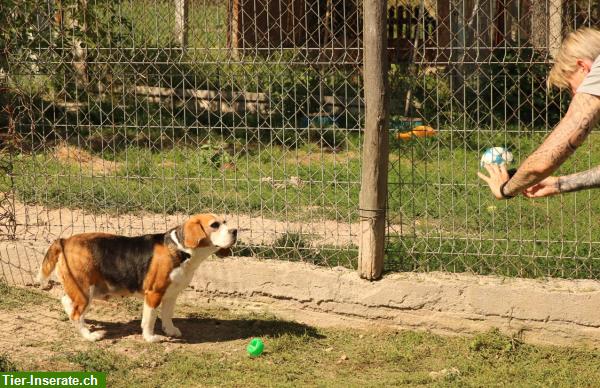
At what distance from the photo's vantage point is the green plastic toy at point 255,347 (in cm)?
611

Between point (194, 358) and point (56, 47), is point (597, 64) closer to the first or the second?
point (194, 358)

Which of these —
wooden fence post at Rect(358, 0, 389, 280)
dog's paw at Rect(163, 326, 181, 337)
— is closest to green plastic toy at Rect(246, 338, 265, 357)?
dog's paw at Rect(163, 326, 181, 337)

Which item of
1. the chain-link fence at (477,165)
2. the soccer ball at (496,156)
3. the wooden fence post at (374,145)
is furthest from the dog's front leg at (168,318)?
the soccer ball at (496,156)

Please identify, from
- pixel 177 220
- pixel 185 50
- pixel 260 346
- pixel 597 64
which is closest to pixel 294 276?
pixel 260 346

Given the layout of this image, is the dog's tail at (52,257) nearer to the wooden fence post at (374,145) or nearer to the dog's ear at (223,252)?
the dog's ear at (223,252)

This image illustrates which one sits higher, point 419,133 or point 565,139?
point 565,139

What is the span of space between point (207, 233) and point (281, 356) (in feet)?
2.97

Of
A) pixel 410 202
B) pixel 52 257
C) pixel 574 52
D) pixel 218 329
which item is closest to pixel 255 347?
pixel 218 329

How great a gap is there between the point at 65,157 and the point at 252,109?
1769mm

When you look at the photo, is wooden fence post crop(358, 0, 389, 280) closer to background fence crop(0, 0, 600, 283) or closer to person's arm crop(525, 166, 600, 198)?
background fence crop(0, 0, 600, 283)

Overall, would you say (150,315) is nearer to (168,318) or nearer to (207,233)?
(168,318)

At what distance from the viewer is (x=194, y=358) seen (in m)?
6.09

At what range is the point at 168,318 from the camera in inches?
255

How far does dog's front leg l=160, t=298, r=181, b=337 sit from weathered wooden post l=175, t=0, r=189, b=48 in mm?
1942
